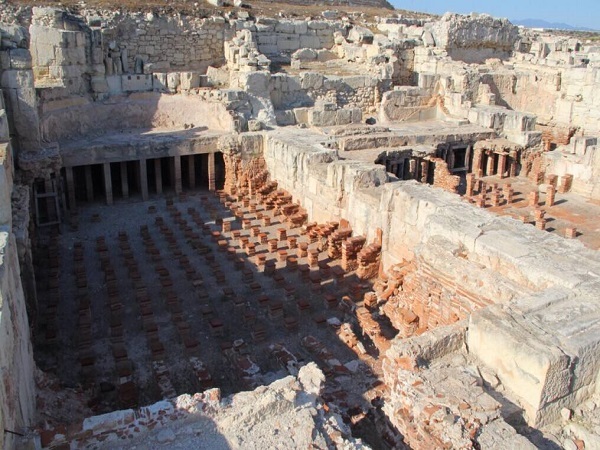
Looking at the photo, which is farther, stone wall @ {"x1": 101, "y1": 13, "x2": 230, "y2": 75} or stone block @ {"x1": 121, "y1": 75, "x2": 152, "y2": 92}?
stone wall @ {"x1": 101, "y1": 13, "x2": 230, "y2": 75}

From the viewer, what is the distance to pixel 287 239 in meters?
13.1

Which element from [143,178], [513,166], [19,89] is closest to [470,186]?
[513,166]

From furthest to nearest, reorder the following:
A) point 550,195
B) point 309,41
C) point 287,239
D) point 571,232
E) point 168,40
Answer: point 309,41 → point 168,40 → point 550,195 → point 287,239 → point 571,232

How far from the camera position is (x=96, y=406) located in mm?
7523

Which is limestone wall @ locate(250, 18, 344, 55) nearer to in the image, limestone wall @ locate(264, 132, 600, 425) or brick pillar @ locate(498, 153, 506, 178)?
brick pillar @ locate(498, 153, 506, 178)

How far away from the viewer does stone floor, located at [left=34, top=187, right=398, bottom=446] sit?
8.17 meters

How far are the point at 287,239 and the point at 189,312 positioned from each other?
3685 millimetres

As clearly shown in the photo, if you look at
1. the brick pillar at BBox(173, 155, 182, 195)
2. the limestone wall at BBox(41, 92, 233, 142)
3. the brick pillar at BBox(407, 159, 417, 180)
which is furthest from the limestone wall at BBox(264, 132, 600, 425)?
the limestone wall at BBox(41, 92, 233, 142)

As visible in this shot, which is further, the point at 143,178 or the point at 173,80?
the point at 173,80

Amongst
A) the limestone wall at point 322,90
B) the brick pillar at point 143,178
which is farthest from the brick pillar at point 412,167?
the brick pillar at point 143,178

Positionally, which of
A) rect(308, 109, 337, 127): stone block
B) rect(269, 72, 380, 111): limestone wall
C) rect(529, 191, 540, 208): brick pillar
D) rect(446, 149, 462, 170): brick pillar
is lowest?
rect(529, 191, 540, 208): brick pillar

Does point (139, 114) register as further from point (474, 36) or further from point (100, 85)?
point (474, 36)

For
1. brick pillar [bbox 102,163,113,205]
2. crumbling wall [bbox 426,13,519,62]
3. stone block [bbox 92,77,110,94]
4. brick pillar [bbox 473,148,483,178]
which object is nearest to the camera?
brick pillar [bbox 102,163,113,205]

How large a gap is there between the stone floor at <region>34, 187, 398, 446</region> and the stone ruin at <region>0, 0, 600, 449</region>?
0.16ft
